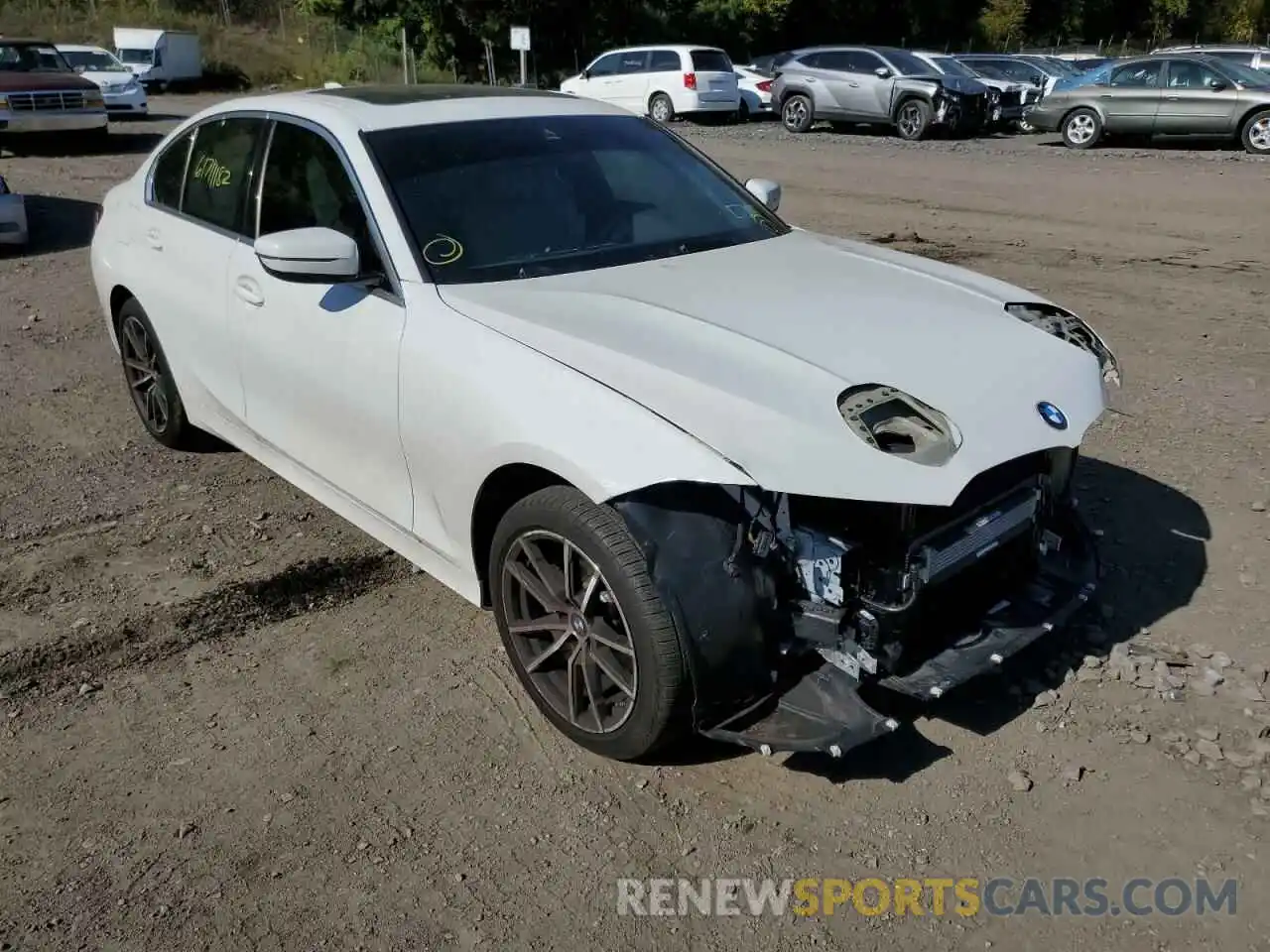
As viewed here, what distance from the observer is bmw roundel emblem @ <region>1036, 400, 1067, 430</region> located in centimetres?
308

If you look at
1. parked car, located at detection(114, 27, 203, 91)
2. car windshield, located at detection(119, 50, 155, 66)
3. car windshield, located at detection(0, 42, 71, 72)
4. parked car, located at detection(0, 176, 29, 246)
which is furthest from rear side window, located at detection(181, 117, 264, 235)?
car windshield, located at detection(119, 50, 155, 66)

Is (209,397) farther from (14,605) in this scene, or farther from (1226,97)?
(1226,97)

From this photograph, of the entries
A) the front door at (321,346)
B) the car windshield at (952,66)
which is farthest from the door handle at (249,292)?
the car windshield at (952,66)

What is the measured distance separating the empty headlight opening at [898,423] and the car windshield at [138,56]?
38.1 meters

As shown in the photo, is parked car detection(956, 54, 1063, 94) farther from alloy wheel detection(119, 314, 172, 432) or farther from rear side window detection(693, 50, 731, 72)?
alloy wheel detection(119, 314, 172, 432)

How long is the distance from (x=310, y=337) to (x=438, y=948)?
6.91 ft

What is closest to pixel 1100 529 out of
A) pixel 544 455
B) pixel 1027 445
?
pixel 1027 445

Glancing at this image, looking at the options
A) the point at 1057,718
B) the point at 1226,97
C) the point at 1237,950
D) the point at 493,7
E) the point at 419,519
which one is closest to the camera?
the point at 1237,950

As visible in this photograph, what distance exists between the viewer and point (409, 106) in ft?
13.6

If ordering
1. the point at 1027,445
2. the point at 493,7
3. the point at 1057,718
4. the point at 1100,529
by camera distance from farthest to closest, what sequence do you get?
the point at 493,7, the point at 1100,529, the point at 1057,718, the point at 1027,445

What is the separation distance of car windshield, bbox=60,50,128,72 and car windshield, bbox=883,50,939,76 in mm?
16955

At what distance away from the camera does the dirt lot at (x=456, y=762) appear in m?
2.78

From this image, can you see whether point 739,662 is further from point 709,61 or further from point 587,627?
point 709,61

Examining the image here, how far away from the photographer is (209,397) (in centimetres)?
481
